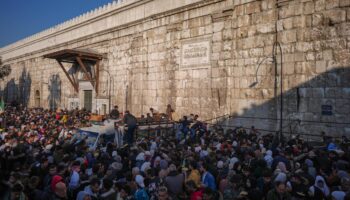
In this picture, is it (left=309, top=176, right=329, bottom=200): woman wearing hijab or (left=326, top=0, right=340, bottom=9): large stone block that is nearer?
(left=309, top=176, right=329, bottom=200): woman wearing hijab

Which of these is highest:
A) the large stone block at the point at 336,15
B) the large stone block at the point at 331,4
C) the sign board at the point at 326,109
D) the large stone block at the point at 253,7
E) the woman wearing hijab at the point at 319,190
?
the large stone block at the point at 253,7

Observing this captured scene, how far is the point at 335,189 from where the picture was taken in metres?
4.76

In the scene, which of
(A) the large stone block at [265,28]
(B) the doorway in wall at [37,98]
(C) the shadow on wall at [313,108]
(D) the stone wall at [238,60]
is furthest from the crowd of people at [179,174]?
(B) the doorway in wall at [37,98]

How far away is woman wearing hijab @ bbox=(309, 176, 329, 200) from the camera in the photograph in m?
4.49

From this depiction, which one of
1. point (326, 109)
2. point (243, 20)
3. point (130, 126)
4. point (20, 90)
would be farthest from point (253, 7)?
point (20, 90)

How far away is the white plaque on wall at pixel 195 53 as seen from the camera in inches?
479

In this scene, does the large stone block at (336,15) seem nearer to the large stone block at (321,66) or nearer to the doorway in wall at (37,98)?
the large stone block at (321,66)

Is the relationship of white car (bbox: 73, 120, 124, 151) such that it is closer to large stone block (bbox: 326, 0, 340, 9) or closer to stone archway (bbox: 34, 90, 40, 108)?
large stone block (bbox: 326, 0, 340, 9)

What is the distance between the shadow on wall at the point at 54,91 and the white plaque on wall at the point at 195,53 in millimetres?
14396

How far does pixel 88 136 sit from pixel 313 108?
6.76m

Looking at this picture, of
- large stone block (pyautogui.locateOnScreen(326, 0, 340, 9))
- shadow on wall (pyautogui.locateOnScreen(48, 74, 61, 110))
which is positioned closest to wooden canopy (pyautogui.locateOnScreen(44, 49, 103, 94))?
shadow on wall (pyautogui.locateOnScreen(48, 74, 61, 110))

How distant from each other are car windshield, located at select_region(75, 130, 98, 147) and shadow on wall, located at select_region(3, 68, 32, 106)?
72.8 feet

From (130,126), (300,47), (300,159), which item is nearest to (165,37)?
(130,126)

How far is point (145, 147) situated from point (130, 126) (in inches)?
96.3
